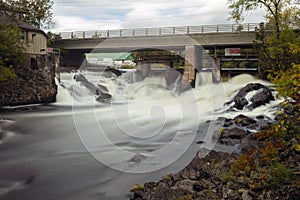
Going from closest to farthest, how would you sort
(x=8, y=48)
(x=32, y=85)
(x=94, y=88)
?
1. (x=8, y=48)
2. (x=32, y=85)
3. (x=94, y=88)

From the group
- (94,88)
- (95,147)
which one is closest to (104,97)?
(94,88)

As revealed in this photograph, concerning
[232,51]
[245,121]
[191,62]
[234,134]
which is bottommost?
[234,134]

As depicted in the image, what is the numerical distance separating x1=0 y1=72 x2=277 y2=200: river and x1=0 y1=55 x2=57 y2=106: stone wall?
0.88m

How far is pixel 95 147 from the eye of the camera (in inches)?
457

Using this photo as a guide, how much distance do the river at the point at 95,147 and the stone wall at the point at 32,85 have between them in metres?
0.88

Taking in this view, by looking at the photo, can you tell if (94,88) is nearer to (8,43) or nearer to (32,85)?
(32,85)

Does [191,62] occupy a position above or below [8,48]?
below

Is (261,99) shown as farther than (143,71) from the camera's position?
No

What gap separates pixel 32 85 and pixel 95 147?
14.1 metres

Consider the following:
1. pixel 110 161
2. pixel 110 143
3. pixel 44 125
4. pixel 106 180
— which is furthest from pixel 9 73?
pixel 106 180

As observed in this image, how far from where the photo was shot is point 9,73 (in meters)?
17.4

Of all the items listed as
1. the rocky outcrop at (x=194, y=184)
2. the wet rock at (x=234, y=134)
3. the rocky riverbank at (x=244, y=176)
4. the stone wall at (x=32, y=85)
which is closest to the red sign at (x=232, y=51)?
the stone wall at (x=32, y=85)

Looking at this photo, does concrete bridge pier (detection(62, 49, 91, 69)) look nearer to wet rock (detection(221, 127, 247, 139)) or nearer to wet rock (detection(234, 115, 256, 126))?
wet rock (detection(234, 115, 256, 126))

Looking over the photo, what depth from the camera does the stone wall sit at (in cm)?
2175
